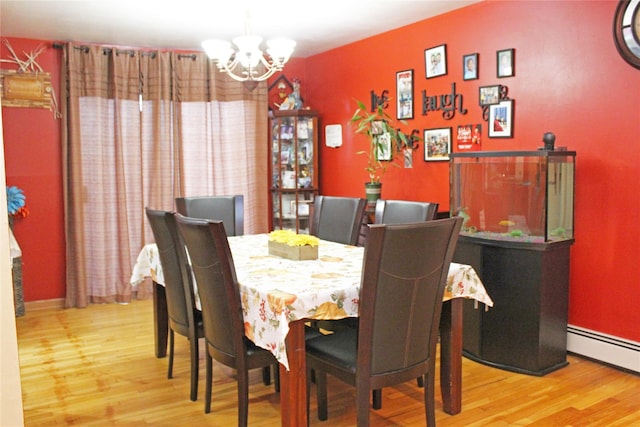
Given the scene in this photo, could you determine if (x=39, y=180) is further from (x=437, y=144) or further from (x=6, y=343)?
(x=6, y=343)

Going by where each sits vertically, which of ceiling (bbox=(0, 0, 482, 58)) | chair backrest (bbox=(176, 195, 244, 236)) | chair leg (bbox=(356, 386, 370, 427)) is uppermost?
ceiling (bbox=(0, 0, 482, 58))

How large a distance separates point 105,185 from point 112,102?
0.75 m

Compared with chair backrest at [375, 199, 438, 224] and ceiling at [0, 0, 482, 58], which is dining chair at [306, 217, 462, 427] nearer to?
chair backrest at [375, 199, 438, 224]

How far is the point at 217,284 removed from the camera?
262 centimetres

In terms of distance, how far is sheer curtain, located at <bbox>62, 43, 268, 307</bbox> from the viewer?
17.1ft

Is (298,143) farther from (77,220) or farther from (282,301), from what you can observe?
(282,301)

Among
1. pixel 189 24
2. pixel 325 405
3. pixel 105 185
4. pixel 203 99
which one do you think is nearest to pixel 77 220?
pixel 105 185

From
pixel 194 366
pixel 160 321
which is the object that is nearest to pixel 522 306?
pixel 194 366

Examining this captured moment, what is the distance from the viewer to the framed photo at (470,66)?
167 inches

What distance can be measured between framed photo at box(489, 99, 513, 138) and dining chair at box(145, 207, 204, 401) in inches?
91.5

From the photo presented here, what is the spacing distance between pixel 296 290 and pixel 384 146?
9.53ft

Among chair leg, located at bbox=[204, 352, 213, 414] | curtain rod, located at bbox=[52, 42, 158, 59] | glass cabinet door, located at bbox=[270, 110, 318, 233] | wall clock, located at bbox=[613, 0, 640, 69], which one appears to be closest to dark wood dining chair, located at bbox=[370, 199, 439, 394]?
chair leg, located at bbox=[204, 352, 213, 414]

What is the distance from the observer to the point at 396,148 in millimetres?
5008

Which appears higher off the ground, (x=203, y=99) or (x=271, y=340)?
(x=203, y=99)
